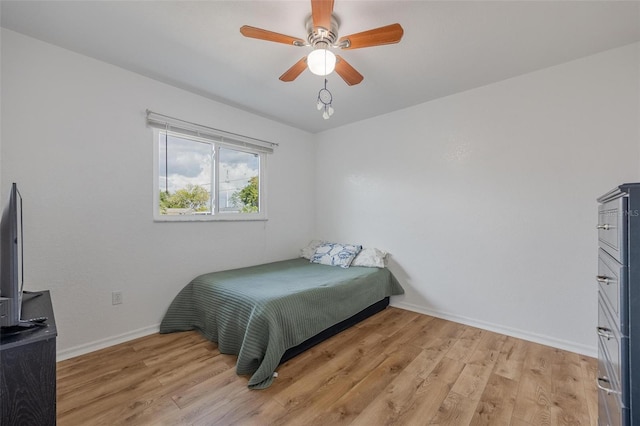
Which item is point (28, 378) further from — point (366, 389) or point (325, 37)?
point (325, 37)

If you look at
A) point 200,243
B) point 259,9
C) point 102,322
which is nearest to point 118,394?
point 102,322

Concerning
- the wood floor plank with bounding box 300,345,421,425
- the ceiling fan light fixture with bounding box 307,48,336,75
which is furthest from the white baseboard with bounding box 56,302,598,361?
the ceiling fan light fixture with bounding box 307,48,336,75

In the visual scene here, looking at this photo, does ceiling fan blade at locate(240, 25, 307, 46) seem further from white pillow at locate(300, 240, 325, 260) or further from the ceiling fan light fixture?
white pillow at locate(300, 240, 325, 260)

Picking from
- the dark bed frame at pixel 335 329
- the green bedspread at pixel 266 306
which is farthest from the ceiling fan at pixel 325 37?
the dark bed frame at pixel 335 329

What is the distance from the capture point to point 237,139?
3.05m

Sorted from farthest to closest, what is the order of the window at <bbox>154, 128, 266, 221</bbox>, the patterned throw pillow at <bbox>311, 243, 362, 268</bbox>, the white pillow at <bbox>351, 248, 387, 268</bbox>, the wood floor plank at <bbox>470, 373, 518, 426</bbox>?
the patterned throw pillow at <bbox>311, 243, 362, 268</bbox>, the white pillow at <bbox>351, 248, 387, 268</bbox>, the window at <bbox>154, 128, 266, 221</bbox>, the wood floor plank at <bbox>470, 373, 518, 426</bbox>

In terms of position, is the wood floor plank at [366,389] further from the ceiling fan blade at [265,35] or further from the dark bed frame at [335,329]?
the ceiling fan blade at [265,35]

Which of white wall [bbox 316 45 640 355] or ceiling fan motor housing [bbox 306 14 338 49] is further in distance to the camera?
white wall [bbox 316 45 640 355]

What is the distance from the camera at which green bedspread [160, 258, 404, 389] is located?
6.04ft

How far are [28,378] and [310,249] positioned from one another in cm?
295

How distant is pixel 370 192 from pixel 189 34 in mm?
2420

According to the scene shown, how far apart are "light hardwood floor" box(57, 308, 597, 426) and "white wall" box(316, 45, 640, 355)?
44 cm

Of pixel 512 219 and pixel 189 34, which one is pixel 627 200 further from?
pixel 189 34

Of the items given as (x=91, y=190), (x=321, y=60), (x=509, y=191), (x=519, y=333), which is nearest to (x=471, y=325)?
(x=519, y=333)
